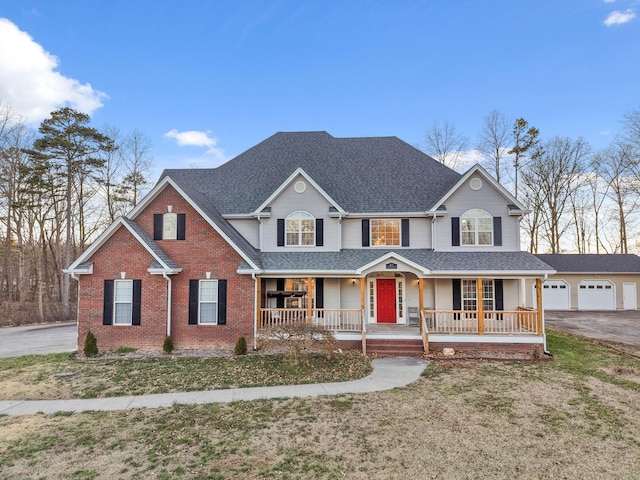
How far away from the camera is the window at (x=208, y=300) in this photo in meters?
13.7

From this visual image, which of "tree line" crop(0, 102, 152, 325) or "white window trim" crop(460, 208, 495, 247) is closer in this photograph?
"white window trim" crop(460, 208, 495, 247)

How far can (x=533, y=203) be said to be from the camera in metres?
33.6

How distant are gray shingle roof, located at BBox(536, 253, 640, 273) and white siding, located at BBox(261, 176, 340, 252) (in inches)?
875

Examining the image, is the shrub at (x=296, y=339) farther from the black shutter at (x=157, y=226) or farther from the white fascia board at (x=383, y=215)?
the white fascia board at (x=383, y=215)

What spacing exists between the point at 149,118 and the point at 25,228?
1898 cm

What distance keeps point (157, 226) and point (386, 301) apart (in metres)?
10.7

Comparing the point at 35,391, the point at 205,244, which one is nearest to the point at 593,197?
the point at 205,244

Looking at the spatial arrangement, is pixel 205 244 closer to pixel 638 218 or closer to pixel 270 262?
pixel 270 262

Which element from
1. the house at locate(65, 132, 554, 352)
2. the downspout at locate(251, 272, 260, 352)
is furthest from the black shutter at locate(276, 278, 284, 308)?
the downspout at locate(251, 272, 260, 352)

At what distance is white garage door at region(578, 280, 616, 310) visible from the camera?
89.8 ft

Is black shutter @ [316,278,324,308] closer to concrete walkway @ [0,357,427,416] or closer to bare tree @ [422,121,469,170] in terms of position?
concrete walkway @ [0,357,427,416]

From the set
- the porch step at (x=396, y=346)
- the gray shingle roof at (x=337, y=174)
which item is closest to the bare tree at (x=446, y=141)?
the gray shingle roof at (x=337, y=174)

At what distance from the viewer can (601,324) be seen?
20906 mm

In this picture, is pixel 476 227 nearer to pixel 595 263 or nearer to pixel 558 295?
pixel 558 295
